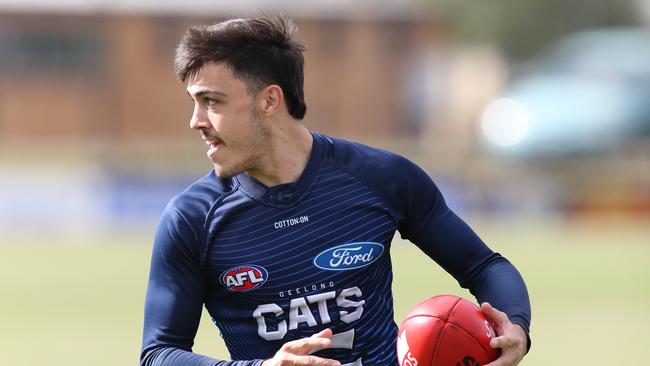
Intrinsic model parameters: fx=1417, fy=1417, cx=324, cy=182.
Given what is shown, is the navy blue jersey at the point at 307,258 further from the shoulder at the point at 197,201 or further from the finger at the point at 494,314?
the finger at the point at 494,314

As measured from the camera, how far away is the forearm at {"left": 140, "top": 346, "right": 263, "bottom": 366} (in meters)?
5.23

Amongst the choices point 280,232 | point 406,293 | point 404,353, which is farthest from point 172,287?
point 406,293

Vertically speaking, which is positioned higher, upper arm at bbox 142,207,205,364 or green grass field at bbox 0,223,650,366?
upper arm at bbox 142,207,205,364

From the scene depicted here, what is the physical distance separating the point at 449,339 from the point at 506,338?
222 millimetres

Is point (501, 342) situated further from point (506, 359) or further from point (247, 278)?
point (247, 278)

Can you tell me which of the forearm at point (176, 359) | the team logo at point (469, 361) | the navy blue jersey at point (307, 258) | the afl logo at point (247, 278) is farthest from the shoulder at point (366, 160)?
the forearm at point (176, 359)

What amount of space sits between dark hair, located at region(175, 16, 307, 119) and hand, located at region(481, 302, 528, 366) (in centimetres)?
112

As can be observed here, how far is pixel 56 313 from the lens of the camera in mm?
15578

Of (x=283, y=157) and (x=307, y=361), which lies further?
(x=283, y=157)

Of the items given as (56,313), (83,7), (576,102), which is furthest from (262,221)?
(83,7)

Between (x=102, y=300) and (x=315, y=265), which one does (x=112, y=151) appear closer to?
(x=102, y=300)

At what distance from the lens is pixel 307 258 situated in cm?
551

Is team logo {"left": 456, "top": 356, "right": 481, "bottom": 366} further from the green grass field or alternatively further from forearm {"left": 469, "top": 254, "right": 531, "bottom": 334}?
the green grass field

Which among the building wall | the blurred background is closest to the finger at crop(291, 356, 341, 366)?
the blurred background
